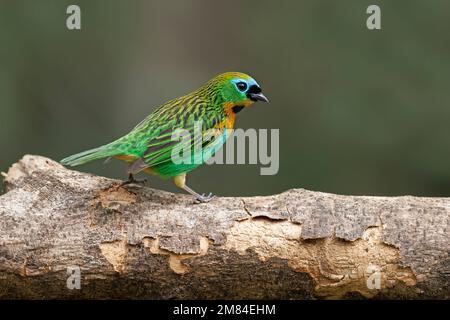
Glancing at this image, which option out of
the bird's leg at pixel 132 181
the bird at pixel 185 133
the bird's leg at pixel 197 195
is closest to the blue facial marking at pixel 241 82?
the bird at pixel 185 133

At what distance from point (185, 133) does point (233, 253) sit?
4.05 feet

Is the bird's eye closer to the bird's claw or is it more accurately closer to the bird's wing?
the bird's wing

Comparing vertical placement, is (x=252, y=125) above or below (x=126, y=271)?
above

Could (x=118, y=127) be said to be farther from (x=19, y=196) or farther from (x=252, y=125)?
(x=19, y=196)

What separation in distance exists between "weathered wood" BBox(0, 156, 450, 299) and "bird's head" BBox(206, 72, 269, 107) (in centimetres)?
136

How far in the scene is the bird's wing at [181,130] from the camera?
6.16 meters

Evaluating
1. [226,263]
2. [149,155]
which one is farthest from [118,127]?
[226,263]

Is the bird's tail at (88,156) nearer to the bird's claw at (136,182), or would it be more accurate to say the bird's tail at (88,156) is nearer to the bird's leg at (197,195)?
the bird's claw at (136,182)

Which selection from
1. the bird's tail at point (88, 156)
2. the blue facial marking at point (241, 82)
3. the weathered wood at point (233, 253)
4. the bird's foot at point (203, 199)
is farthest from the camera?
the blue facial marking at point (241, 82)

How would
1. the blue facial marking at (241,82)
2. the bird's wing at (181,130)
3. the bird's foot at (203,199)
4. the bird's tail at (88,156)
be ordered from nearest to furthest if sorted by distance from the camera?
the bird's tail at (88,156) < the bird's foot at (203,199) < the bird's wing at (181,130) < the blue facial marking at (241,82)

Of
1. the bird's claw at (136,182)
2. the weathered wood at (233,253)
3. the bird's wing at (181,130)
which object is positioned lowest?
the weathered wood at (233,253)

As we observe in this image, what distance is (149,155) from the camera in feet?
20.1

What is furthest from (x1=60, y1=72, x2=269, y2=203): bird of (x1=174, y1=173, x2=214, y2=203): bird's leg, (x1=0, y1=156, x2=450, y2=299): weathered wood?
(x1=0, y1=156, x2=450, y2=299): weathered wood
